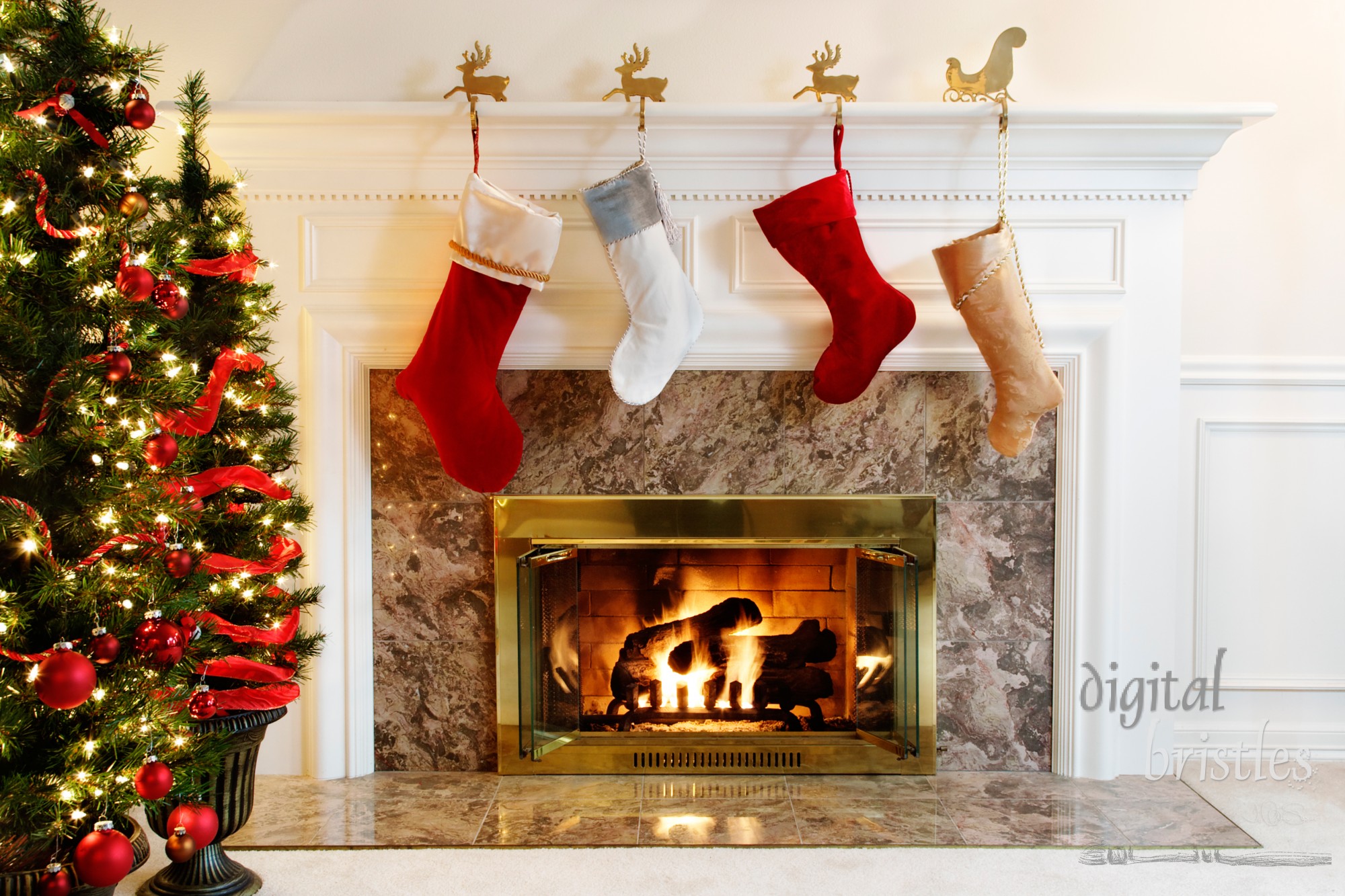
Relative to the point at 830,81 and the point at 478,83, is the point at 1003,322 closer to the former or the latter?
the point at 830,81

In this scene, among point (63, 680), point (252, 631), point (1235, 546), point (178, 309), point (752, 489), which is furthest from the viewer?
point (1235, 546)

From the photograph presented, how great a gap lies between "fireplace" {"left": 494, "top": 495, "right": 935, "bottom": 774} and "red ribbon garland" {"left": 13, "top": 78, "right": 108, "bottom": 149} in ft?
3.49

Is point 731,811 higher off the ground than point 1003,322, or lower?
lower

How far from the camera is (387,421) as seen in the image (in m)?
2.05

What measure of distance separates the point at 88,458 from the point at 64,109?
0.52 meters

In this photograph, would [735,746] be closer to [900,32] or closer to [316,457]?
[316,457]

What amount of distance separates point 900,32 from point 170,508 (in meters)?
1.85

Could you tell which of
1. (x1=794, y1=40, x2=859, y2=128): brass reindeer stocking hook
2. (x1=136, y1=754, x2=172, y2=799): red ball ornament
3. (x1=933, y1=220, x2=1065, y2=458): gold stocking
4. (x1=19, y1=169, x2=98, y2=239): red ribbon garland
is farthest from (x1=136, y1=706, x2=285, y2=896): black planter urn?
(x1=794, y1=40, x2=859, y2=128): brass reindeer stocking hook

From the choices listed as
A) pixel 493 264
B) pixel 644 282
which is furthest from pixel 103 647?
pixel 644 282

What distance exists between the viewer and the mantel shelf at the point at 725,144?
6.21ft

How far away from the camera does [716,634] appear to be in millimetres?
2236

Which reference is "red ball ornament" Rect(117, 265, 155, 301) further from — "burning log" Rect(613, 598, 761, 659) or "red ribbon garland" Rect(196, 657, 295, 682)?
"burning log" Rect(613, 598, 761, 659)

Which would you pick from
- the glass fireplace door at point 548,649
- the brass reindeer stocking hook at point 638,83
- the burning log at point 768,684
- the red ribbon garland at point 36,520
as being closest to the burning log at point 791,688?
the burning log at point 768,684

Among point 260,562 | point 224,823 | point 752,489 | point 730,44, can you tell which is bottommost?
point 224,823
